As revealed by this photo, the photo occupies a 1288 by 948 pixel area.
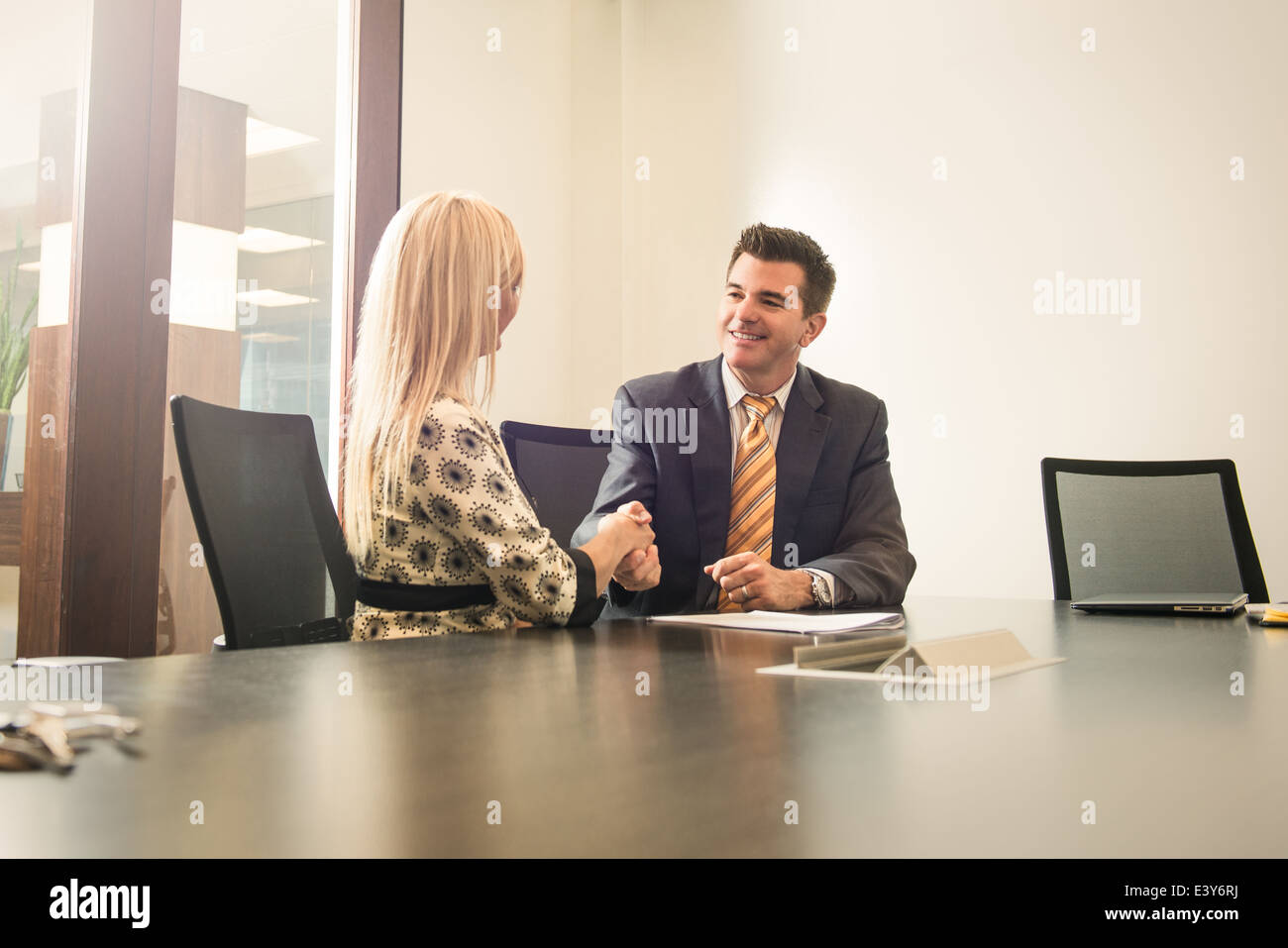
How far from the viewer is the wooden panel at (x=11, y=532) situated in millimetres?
2666

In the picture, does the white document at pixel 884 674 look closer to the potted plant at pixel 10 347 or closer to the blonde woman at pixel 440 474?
the blonde woman at pixel 440 474

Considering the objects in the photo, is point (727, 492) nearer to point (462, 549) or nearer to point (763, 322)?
point (763, 322)

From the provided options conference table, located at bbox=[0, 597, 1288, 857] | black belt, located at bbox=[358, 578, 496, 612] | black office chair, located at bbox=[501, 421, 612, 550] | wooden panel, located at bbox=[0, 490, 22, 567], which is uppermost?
black office chair, located at bbox=[501, 421, 612, 550]

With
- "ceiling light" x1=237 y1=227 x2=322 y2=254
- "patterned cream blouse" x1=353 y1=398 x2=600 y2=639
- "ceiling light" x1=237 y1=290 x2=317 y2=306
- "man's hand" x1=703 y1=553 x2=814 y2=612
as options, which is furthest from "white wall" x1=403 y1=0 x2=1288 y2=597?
"patterned cream blouse" x1=353 y1=398 x2=600 y2=639

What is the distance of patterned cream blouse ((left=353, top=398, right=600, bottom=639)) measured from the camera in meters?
1.41

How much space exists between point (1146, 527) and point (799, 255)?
114 centimetres

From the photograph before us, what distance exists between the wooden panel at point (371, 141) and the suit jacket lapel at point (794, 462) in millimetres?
1855

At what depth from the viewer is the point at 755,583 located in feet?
5.74

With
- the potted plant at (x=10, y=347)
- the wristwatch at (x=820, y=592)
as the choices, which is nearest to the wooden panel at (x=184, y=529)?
the potted plant at (x=10, y=347)

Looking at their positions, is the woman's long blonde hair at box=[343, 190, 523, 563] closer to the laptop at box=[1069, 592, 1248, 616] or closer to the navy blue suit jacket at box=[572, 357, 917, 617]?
the navy blue suit jacket at box=[572, 357, 917, 617]

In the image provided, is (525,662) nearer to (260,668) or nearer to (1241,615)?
(260,668)

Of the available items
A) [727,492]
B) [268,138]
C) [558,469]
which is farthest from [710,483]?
[268,138]

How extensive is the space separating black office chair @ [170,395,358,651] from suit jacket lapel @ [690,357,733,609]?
29.9 inches
